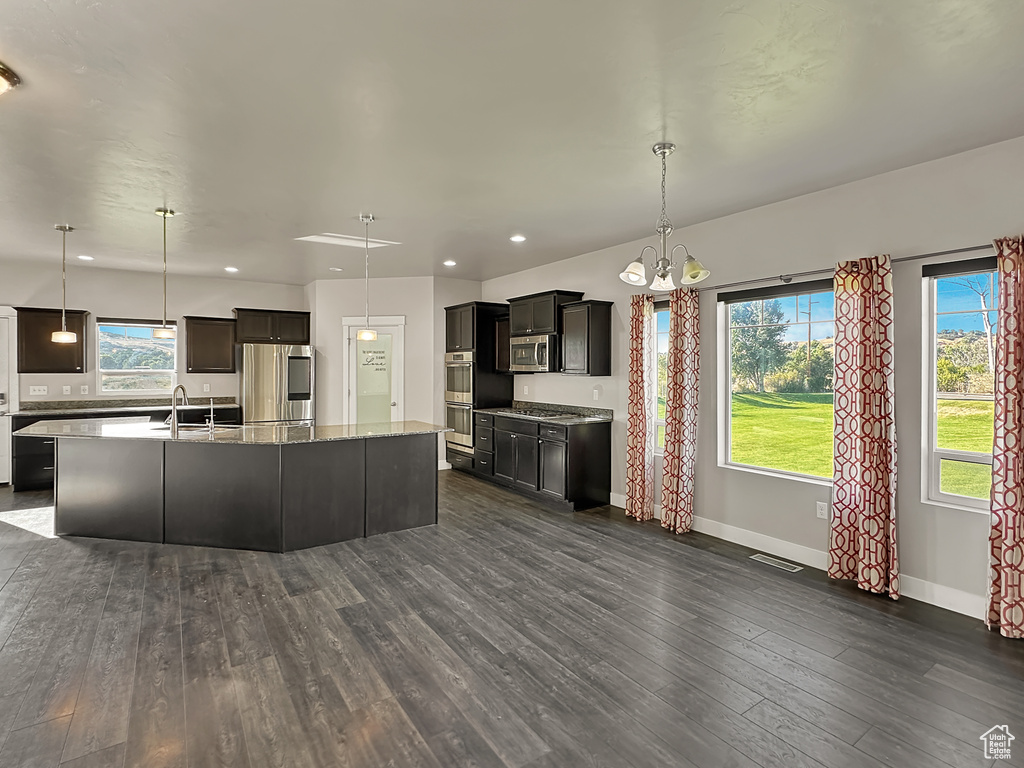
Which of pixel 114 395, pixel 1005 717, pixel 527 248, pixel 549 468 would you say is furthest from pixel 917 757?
pixel 114 395

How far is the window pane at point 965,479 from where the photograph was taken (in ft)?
10.3

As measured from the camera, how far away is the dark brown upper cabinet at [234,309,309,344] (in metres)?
7.34

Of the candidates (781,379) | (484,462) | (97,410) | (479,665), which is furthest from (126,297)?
(781,379)

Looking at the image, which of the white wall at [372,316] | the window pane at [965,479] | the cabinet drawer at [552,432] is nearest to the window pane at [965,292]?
the window pane at [965,479]

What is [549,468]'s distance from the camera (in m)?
5.62

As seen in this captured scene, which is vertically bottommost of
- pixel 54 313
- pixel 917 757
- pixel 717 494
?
pixel 917 757

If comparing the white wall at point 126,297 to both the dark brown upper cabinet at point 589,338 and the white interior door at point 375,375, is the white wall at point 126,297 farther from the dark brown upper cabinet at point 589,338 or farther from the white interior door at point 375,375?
the dark brown upper cabinet at point 589,338

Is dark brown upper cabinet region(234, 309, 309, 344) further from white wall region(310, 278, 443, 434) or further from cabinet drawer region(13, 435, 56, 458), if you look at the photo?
cabinet drawer region(13, 435, 56, 458)

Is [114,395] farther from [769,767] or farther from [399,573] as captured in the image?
[769,767]

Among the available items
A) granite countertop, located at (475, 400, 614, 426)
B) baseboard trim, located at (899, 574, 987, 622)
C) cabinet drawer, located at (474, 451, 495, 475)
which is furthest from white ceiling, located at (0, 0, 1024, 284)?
cabinet drawer, located at (474, 451, 495, 475)

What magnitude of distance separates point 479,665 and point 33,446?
6.44m

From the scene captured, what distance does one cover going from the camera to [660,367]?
5.27 meters

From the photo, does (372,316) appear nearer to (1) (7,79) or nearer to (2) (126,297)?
(2) (126,297)

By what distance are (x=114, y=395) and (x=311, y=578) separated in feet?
16.8
